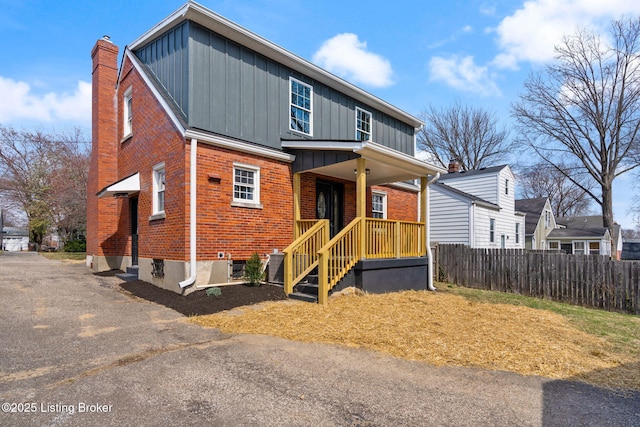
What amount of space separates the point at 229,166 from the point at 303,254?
9.18ft

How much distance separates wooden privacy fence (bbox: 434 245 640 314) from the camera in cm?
942

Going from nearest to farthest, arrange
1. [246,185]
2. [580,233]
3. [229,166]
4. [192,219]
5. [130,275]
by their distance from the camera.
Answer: [192,219] < [229,166] < [246,185] < [130,275] < [580,233]

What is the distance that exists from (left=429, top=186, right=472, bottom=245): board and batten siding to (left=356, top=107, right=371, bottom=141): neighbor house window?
749 centimetres

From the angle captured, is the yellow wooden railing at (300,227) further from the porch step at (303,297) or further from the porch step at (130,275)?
the porch step at (130,275)

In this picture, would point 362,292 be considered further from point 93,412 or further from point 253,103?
point 93,412

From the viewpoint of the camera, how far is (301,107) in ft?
36.2

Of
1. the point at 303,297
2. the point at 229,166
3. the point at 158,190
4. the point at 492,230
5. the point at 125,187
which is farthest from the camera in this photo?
the point at 492,230

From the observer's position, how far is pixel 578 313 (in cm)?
859

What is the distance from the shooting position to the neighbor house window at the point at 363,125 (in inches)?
521

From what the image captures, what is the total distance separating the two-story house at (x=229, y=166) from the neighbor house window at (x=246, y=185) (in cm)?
3

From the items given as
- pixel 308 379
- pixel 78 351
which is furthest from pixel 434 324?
pixel 78 351

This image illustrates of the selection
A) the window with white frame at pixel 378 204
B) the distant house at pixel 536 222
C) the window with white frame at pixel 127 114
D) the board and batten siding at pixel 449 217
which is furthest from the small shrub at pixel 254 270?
the distant house at pixel 536 222

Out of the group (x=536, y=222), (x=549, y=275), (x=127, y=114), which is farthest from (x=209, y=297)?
(x=536, y=222)

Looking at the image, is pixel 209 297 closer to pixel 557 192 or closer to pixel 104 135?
pixel 104 135
